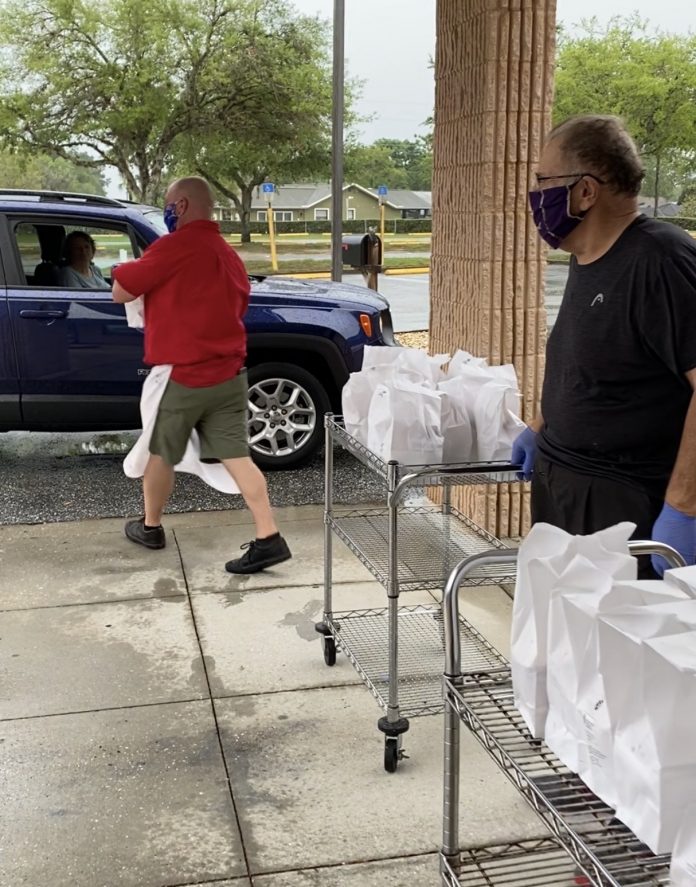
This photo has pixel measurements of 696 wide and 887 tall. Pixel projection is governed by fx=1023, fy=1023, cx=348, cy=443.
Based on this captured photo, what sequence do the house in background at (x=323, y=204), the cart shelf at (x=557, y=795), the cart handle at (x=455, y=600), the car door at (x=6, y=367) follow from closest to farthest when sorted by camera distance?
the cart shelf at (x=557, y=795) → the cart handle at (x=455, y=600) → the car door at (x=6, y=367) → the house in background at (x=323, y=204)

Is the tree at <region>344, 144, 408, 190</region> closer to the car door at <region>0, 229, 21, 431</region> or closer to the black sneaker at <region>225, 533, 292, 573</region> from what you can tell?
the car door at <region>0, 229, 21, 431</region>

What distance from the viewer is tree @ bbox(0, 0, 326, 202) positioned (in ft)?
93.2

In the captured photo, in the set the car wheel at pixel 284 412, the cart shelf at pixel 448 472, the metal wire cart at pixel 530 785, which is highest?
the cart shelf at pixel 448 472

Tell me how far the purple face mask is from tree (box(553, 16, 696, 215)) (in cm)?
3628

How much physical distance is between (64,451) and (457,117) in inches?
164

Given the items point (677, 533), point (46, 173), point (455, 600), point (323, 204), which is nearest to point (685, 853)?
point (455, 600)

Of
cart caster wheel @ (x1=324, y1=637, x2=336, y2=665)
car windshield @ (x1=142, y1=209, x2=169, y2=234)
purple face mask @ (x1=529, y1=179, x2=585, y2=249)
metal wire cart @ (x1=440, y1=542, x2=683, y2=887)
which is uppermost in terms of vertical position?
purple face mask @ (x1=529, y1=179, x2=585, y2=249)

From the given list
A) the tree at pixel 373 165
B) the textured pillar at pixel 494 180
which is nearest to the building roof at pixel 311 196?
the tree at pixel 373 165

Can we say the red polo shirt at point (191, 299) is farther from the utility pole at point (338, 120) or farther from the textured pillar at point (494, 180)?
the utility pole at point (338, 120)

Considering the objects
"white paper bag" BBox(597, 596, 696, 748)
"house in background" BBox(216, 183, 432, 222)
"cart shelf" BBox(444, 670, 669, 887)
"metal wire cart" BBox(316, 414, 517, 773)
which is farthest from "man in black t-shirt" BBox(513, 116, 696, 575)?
"house in background" BBox(216, 183, 432, 222)

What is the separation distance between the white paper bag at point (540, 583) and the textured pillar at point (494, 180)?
390cm

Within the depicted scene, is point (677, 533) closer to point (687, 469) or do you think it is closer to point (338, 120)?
point (687, 469)

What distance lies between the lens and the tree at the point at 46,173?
29797 millimetres

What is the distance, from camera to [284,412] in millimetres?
7199
